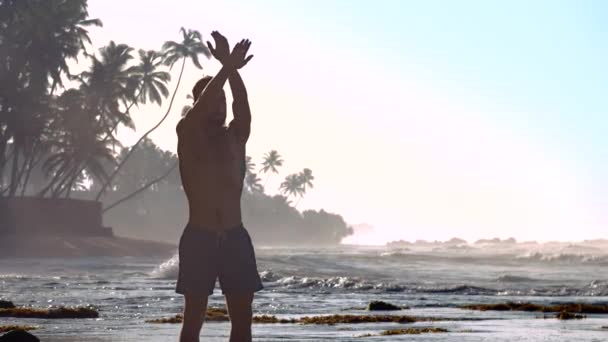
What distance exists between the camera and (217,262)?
5969mm

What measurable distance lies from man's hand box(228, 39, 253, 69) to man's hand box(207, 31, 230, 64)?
0.12ft

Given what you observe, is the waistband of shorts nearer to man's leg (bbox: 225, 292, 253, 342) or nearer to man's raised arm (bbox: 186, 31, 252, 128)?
man's leg (bbox: 225, 292, 253, 342)

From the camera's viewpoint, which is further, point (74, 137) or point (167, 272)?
point (74, 137)

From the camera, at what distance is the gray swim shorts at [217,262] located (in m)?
5.94

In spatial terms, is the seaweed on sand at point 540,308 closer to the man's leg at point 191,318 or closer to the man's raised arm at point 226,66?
the man's leg at point 191,318

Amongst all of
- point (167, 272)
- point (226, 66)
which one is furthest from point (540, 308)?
point (167, 272)

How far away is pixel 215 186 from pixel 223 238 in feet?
0.95

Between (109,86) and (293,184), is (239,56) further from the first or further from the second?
(293,184)

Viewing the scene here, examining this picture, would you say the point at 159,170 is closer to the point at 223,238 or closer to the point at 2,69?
the point at 2,69

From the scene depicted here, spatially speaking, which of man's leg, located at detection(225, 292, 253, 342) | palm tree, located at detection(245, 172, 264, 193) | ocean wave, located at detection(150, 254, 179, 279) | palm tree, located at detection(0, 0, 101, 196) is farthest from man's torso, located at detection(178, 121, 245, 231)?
palm tree, located at detection(245, 172, 264, 193)

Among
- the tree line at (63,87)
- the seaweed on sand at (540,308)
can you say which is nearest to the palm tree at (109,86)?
the tree line at (63,87)

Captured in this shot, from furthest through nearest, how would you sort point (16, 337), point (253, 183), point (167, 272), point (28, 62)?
1. point (253, 183)
2. point (28, 62)
3. point (167, 272)
4. point (16, 337)

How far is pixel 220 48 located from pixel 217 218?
36.9 inches

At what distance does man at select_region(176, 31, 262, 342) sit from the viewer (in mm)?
5941
